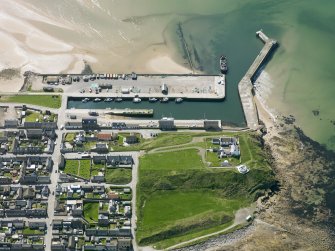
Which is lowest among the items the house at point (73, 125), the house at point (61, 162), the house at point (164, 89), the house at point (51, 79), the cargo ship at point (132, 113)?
the house at point (61, 162)

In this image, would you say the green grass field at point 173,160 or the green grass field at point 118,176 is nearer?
the green grass field at point 118,176

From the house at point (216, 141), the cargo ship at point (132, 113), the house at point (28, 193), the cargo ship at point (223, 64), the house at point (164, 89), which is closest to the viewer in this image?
the house at point (28, 193)

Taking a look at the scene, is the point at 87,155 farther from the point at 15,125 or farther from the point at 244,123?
the point at 244,123

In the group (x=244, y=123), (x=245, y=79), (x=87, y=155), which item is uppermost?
(x=245, y=79)

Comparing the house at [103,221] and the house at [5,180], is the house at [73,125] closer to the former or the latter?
the house at [5,180]

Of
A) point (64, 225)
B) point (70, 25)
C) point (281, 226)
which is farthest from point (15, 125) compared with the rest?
point (281, 226)

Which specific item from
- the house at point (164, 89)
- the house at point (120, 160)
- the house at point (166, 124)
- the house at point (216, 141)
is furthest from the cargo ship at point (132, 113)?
the house at point (216, 141)

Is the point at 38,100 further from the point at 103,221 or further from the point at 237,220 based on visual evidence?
the point at 237,220
